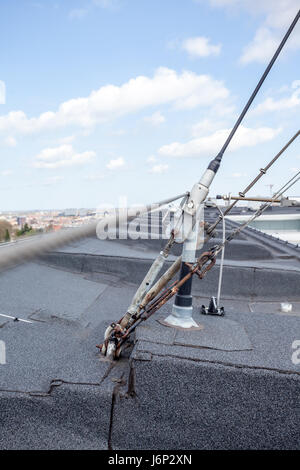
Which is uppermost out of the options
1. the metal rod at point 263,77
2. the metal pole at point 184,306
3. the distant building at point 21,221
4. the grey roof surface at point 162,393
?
the metal rod at point 263,77

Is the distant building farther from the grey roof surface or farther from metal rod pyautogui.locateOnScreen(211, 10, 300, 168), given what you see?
metal rod pyautogui.locateOnScreen(211, 10, 300, 168)

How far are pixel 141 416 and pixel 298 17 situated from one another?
8.86 ft

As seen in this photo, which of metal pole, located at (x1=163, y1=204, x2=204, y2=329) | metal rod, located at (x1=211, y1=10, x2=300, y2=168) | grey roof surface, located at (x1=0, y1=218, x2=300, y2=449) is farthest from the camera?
metal pole, located at (x1=163, y1=204, x2=204, y2=329)

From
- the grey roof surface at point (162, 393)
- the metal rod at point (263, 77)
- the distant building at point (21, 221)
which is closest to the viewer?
the distant building at point (21, 221)

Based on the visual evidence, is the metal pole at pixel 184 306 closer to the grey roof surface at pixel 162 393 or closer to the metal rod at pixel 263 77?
the grey roof surface at pixel 162 393

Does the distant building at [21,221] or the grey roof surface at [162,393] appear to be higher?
the distant building at [21,221]

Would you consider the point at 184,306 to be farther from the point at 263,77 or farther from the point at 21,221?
the point at 263,77

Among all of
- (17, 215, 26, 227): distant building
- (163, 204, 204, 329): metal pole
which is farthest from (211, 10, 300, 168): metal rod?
(17, 215, 26, 227): distant building

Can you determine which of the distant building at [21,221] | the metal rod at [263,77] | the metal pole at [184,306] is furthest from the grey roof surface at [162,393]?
the metal rod at [263,77]

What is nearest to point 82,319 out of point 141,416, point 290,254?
point 141,416

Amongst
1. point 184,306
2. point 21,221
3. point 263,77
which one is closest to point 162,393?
point 184,306

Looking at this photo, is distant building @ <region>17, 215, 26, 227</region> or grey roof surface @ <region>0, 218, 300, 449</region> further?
grey roof surface @ <region>0, 218, 300, 449</region>

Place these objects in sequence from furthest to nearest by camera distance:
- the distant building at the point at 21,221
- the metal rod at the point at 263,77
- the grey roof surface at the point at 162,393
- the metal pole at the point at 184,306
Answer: the metal pole at the point at 184,306
the grey roof surface at the point at 162,393
the metal rod at the point at 263,77
the distant building at the point at 21,221

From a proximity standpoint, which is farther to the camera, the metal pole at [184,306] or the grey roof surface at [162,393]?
the metal pole at [184,306]
